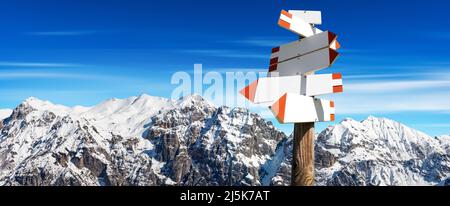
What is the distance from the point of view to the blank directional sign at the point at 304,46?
8297 millimetres

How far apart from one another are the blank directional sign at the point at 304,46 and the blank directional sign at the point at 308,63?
0.23 feet

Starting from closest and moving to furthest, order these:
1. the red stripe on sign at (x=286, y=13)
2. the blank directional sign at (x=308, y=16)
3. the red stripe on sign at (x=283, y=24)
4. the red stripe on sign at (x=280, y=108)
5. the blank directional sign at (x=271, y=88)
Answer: the red stripe on sign at (x=280, y=108) → the blank directional sign at (x=271, y=88) → the red stripe on sign at (x=283, y=24) → the red stripe on sign at (x=286, y=13) → the blank directional sign at (x=308, y=16)

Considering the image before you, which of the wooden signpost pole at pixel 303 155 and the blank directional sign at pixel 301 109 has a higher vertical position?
the blank directional sign at pixel 301 109

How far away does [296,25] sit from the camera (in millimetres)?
8656

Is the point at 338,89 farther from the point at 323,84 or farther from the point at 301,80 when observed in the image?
the point at 301,80

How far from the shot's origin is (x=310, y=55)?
852 centimetres

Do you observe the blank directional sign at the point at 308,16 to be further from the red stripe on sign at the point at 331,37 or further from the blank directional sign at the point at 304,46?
the red stripe on sign at the point at 331,37

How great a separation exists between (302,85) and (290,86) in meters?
0.20

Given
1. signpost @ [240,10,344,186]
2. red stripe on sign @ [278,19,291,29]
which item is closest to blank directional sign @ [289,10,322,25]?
signpost @ [240,10,344,186]

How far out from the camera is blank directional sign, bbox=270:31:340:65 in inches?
327

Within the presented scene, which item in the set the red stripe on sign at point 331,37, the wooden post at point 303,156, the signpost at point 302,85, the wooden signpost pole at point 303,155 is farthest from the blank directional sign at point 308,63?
the wooden post at point 303,156
